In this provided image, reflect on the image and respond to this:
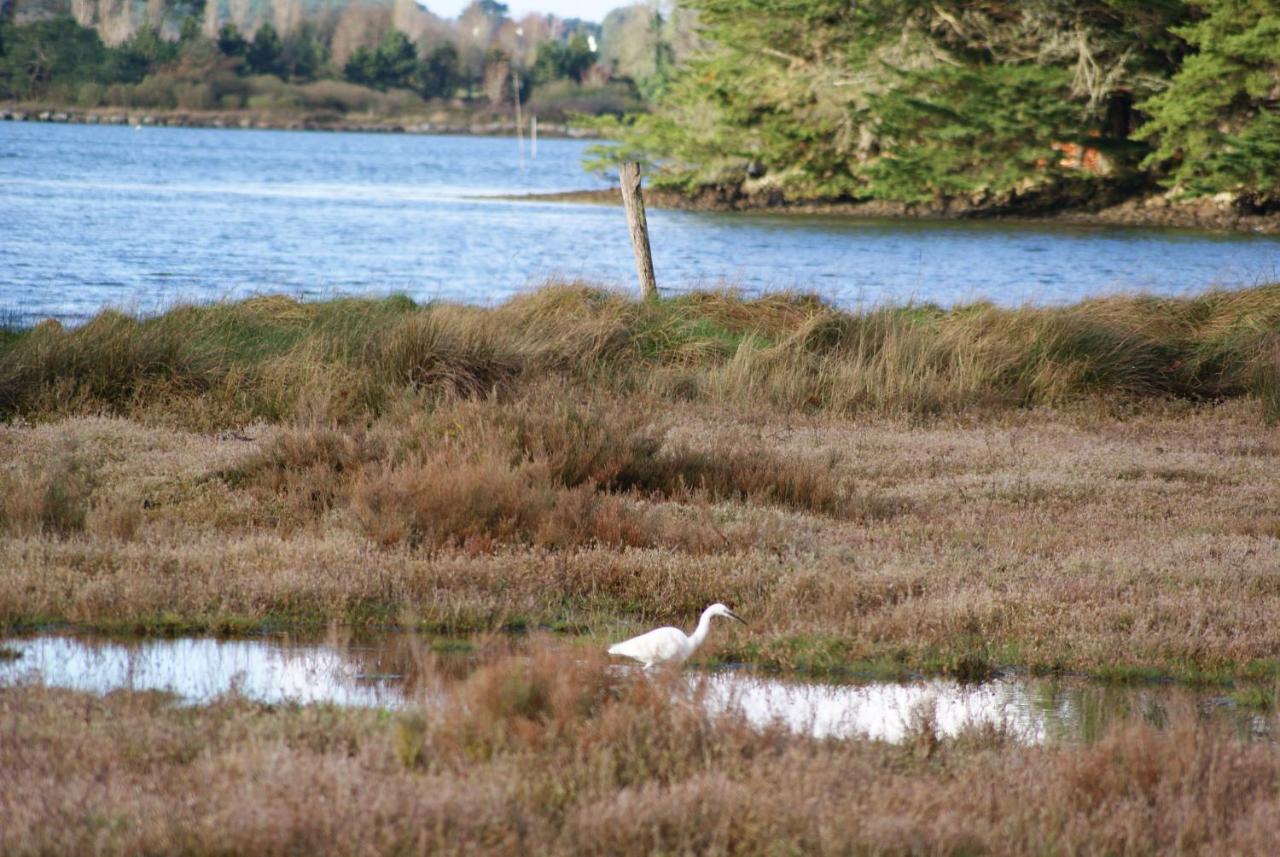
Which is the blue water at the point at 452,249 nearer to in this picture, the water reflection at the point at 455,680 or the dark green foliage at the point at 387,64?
the water reflection at the point at 455,680

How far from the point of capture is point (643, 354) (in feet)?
51.0

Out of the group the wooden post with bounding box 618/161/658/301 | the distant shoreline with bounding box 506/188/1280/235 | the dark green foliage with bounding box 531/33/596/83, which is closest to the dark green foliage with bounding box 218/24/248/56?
the dark green foliage with bounding box 531/33/596/83

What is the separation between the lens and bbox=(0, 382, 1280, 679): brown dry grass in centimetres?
702

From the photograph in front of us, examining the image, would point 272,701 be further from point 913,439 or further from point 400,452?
point 913,439

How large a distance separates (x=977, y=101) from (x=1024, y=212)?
7.63 m

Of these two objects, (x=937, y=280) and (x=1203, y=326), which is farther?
(x=937, y=280)

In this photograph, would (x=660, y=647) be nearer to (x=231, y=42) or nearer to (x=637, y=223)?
(x=637, y=223)

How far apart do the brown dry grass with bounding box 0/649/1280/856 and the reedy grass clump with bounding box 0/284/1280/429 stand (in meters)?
7.04

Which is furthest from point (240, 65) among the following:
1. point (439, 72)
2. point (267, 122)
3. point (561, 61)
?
point (561, 61)

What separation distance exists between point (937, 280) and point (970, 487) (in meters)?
23.6

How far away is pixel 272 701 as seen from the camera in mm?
5727

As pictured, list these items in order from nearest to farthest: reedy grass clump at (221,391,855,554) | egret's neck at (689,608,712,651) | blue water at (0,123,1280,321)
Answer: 1. egret's neck at (689,608,712,651)
2. reedy grass clump at (221,391,855,554)
3. blue water at (0,123,1280,321)

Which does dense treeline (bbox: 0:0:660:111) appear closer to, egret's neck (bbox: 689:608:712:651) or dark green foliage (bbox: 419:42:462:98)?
dark green foliage (bbox: 419:42:462:98)

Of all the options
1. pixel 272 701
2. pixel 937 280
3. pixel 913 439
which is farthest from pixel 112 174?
pixel 272 701
